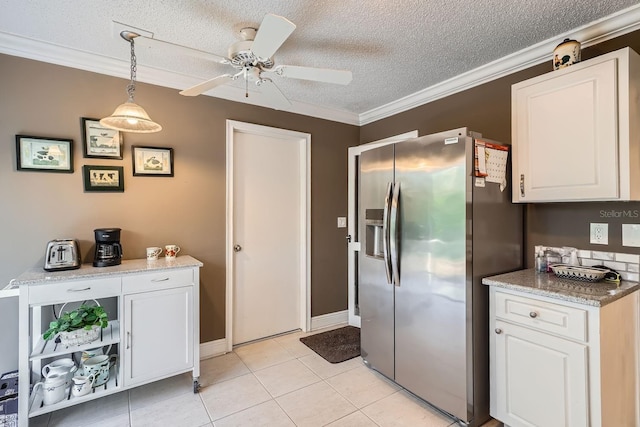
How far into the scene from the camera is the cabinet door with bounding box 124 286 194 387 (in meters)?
2.03

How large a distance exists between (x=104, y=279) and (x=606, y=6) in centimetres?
334

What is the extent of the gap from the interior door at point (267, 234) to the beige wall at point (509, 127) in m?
1.32

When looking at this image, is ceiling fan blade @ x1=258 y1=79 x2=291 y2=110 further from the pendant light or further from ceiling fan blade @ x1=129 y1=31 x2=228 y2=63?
the pendant light

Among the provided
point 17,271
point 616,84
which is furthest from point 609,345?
point 17,271

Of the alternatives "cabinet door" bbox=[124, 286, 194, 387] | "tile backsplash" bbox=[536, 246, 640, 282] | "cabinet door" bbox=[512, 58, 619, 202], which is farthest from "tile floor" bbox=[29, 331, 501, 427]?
"cabinet door" bbox=[512, 58, 619, 202]

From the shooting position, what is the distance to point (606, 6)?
1713 millimetres

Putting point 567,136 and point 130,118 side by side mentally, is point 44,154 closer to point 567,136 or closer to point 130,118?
point 130,118

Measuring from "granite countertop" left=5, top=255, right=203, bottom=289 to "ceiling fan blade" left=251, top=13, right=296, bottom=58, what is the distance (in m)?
1.50

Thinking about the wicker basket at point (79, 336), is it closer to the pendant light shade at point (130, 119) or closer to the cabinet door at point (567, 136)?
the pendant light shade at point (130, 119)

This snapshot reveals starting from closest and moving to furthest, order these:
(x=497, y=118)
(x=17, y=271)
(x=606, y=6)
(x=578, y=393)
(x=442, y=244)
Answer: (x=578, y=393) < (x=606, y=6) < (x=442, y=244) < (x=17, y=271) < (x=497, y=118)

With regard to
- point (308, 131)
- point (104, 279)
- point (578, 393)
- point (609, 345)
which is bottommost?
point (578, 393)

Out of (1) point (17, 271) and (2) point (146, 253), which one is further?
(2) point (146, 253)

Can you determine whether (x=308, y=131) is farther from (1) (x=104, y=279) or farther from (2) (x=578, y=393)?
(2) (x=578, y=393)

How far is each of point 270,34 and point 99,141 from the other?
1685 mm
